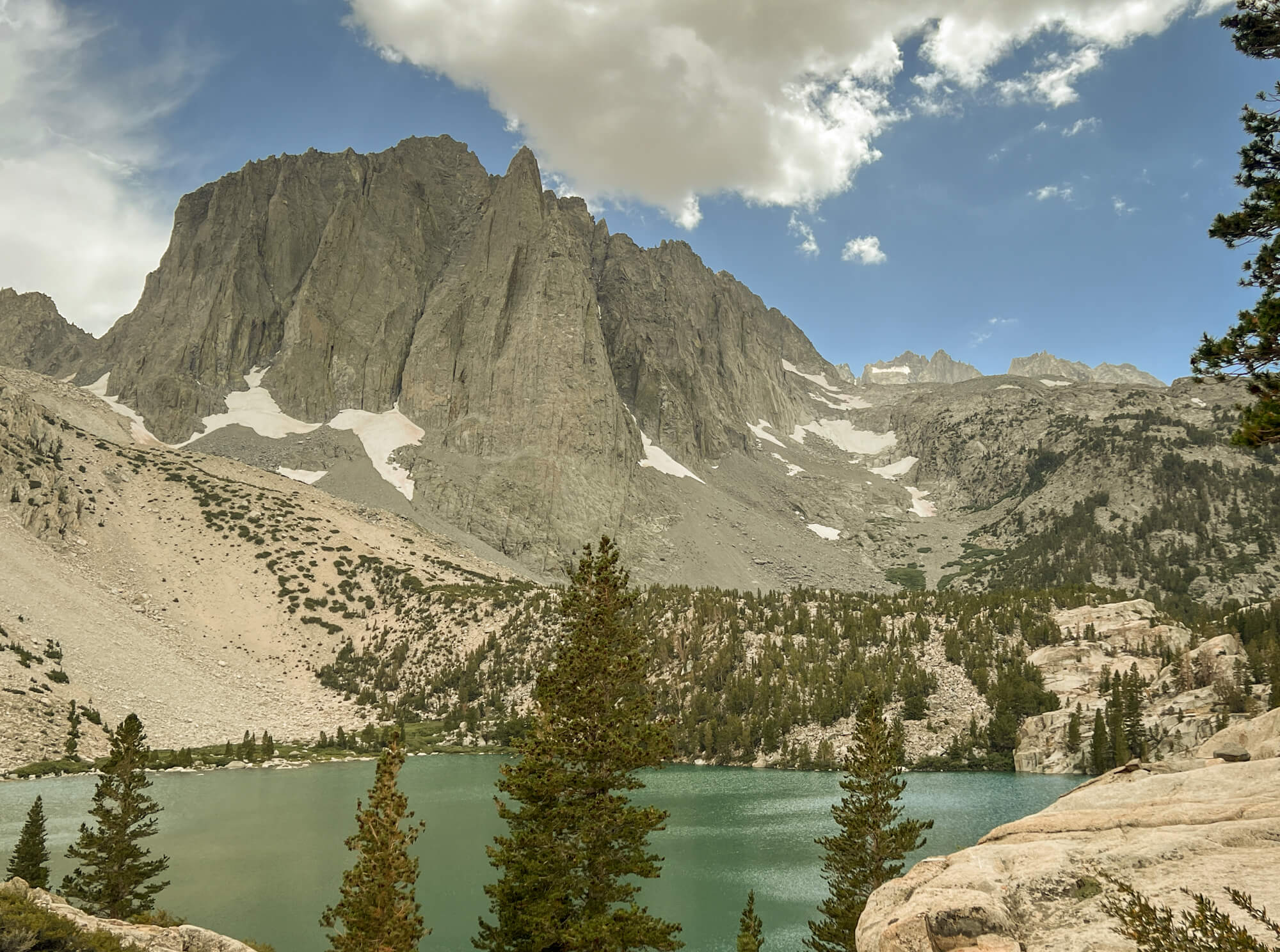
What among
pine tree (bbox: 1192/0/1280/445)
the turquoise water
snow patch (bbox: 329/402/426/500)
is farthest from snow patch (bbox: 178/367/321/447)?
pine tree (bbox: 1192/0/1280/445)

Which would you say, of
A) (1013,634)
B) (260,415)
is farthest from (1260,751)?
(260,415)

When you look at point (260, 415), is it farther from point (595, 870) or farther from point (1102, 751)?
point (595, 870)

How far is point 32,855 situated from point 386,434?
168m

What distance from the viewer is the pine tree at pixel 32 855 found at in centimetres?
2623

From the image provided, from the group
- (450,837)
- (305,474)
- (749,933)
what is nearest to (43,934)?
(749,933)

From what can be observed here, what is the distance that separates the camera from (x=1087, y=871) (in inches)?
388

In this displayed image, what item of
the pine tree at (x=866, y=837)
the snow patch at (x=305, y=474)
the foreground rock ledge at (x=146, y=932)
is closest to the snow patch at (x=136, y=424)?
the snow patch at (x=305, y=474)

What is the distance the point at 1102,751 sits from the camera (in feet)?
238

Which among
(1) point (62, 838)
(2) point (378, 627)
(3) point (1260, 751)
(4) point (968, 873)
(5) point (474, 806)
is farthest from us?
(2) point (378, 627)

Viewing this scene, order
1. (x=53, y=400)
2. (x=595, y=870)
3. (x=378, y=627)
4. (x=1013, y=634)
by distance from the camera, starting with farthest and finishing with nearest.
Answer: (x=53, y=400) → (x=378, y=627) → (x=1013, y=634) → (x=595, y=870)

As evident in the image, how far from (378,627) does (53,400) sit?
97866 millimetres

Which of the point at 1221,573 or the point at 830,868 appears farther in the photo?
the point at 1221,573

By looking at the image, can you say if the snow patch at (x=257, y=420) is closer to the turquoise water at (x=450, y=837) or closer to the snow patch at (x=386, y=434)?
the snow patch at (x=386, y=434)

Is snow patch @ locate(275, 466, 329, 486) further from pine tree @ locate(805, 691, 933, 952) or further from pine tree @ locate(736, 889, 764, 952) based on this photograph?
pine tree @ locate(736, 889, 764, 952)
